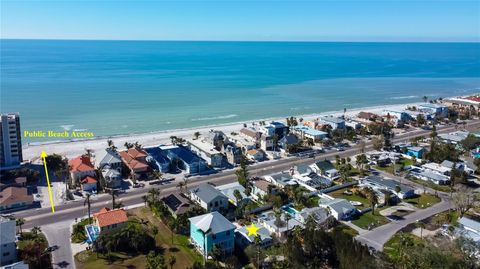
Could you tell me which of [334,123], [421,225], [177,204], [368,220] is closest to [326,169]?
[368,220]

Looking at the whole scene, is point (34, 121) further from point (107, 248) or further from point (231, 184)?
point (107, 248)

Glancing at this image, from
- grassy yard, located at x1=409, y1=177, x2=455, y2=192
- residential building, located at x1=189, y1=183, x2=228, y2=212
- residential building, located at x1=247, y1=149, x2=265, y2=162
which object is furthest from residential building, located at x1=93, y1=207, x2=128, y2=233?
grassy yard, located at x1=409, y1=177, x2=455, y2=192

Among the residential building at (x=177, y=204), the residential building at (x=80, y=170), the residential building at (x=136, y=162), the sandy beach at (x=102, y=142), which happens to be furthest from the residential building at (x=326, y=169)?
the residential building at (x=80, y=170)

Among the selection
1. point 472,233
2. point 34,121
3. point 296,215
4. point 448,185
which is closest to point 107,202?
point 296,215

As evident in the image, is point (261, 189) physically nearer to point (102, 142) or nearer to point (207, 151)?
point (207, 151)

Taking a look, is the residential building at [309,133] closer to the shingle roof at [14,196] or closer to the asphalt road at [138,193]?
the asphalt road at [138,193]
